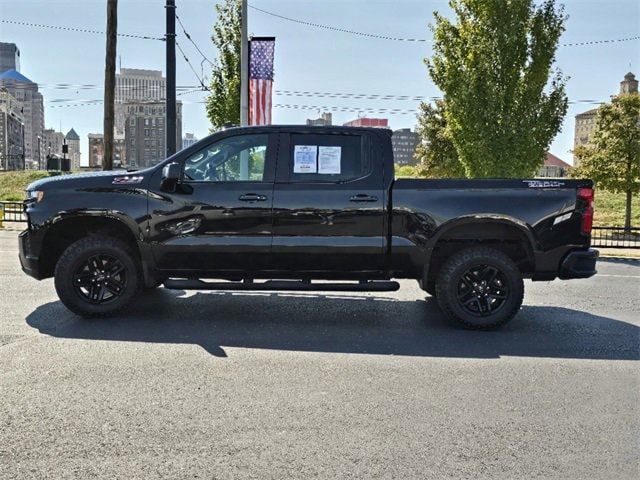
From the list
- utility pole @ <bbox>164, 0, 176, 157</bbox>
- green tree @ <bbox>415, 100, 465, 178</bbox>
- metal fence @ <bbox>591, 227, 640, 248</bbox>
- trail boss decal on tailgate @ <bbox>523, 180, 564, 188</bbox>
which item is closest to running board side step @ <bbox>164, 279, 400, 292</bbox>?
trail boss decal on tailgate @ <bbox>523, 180, 564, 188</bbox>

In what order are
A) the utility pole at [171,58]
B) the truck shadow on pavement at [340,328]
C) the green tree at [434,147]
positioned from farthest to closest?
the green tree at [434,147], the utility pole at [171,58], the truck shadow on pavement at [340,328]

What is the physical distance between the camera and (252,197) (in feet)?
21.0

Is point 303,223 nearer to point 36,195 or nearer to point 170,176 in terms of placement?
point 170,176

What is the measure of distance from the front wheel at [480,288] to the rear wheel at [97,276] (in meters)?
3.28

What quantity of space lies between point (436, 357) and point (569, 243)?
6.96ft

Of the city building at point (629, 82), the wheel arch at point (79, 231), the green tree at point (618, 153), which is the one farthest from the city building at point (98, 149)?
the wheel arch at point (79, 231)

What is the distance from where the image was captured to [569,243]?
6.44 metres

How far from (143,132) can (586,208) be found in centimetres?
15528

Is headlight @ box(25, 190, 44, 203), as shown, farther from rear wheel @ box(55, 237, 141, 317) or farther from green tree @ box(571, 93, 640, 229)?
green tree @ box(571, 93, 640, 229)

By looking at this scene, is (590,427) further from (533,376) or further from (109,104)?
(109,104)

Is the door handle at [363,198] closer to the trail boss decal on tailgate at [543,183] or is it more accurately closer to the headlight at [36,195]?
the trail boss decal on tailgate at [543,183]

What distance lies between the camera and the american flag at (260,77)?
16688mm

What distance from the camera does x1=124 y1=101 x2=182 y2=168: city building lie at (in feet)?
492

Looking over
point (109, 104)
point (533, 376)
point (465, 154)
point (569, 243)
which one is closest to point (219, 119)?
point (109, 104)
